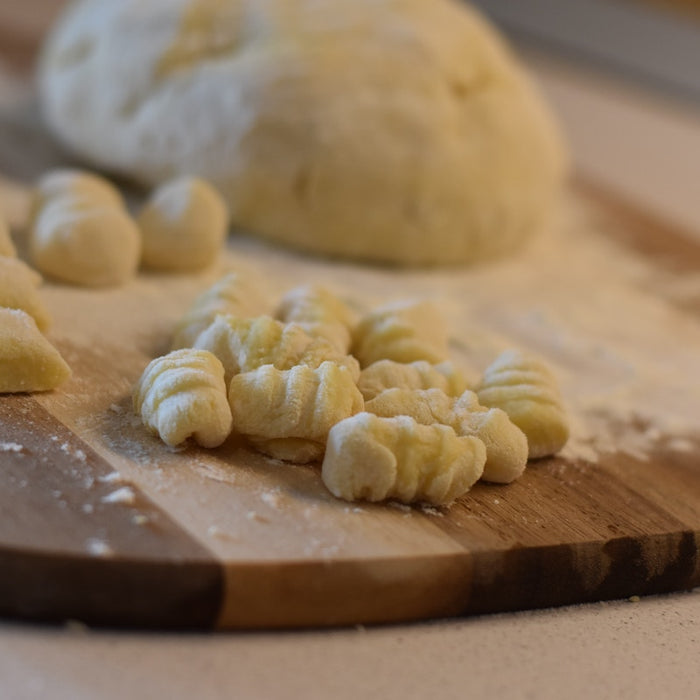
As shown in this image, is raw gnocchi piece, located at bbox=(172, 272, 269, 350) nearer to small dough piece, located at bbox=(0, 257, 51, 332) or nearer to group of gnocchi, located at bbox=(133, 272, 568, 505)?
group of gnocchi, located at bbox=(133, 272, 568, 505)

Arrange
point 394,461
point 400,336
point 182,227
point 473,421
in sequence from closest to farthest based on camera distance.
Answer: point 394,461, point 473,421, point 400,336, point 182,227

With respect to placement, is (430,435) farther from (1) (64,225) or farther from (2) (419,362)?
(1) (64,225)

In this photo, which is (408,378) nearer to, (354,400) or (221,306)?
(354,400)

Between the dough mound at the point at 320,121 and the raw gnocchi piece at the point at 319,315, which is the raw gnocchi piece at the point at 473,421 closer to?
the raw gnocchi piece at the point at 319,315

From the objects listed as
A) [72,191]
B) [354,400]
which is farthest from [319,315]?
[72,191]

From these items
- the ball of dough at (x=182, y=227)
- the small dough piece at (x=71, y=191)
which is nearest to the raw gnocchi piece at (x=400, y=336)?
the ball of dough at (x=182, y=227)

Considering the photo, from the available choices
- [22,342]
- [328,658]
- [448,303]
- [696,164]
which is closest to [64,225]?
[22,342]
